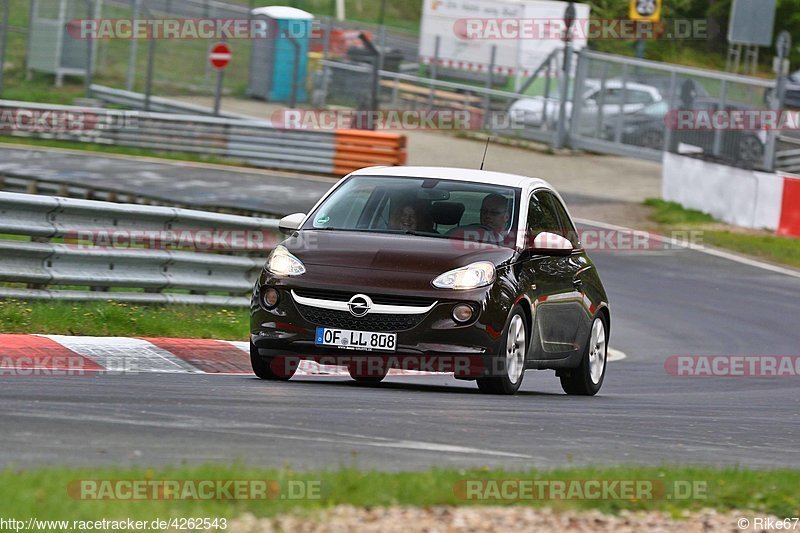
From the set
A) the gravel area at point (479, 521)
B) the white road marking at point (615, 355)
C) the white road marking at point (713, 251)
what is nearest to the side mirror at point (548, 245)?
the gravel area at point (479, 521)

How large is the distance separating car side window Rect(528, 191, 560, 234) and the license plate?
1.65 metres

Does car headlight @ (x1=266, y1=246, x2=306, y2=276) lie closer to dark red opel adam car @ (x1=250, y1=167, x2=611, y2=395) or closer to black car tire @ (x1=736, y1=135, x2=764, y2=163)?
dark red opel adam car @ (x1=250, y1=167, x2=611, y2=395)

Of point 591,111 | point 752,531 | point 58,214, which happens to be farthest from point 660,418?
point 591,111

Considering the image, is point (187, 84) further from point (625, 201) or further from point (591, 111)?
point (625, 201)

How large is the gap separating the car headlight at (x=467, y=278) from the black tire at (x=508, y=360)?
308mm

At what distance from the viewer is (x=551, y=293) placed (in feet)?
36.0

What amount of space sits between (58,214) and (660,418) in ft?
18.2

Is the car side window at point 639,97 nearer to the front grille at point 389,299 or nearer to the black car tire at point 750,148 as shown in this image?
the black car tire at point 750,148

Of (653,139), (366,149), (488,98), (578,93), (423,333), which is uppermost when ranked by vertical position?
(578,93)

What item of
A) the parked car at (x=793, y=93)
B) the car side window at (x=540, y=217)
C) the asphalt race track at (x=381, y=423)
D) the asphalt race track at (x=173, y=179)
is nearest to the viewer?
the asphalt race track at (x=381, y=423)

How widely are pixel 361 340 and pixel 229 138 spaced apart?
2398 centimetres

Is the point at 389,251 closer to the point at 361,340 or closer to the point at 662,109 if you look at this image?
the point at 361,340

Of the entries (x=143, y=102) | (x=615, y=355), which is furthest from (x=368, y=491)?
(x=143, y=102)

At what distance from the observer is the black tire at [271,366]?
1041cm
